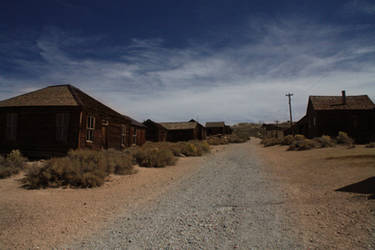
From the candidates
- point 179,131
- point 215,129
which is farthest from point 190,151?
point 215,129

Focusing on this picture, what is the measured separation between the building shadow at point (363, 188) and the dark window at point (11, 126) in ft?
54.3

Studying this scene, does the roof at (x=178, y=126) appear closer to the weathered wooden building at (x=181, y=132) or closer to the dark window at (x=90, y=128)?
the weathered wooden building at (x=181, y=132)

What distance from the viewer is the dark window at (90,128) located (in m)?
14.0

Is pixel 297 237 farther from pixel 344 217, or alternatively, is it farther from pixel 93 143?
pixel 93 143

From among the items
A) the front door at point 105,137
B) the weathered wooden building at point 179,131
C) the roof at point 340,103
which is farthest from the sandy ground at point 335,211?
the weathered wooden building at point 179,131

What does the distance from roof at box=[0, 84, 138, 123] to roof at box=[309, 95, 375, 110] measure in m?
25.2

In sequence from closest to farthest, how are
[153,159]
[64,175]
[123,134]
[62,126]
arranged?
[64,175] → [153,159] → [62,126] → [123,134]

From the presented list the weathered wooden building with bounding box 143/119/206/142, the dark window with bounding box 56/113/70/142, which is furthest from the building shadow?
the weathered wooden building with bounding box 143/119/206/142

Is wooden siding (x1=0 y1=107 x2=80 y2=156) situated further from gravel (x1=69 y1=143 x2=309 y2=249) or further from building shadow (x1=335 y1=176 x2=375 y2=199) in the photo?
building shadow (x1=335 y1=176 x2=375 y2=199)

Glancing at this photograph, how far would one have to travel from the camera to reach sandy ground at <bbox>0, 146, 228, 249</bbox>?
3.83 m

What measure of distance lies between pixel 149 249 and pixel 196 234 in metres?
0.85

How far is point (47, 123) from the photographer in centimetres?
1325

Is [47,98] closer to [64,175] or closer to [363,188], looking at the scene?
[64,175]

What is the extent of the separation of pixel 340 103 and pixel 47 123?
30.4 meters
